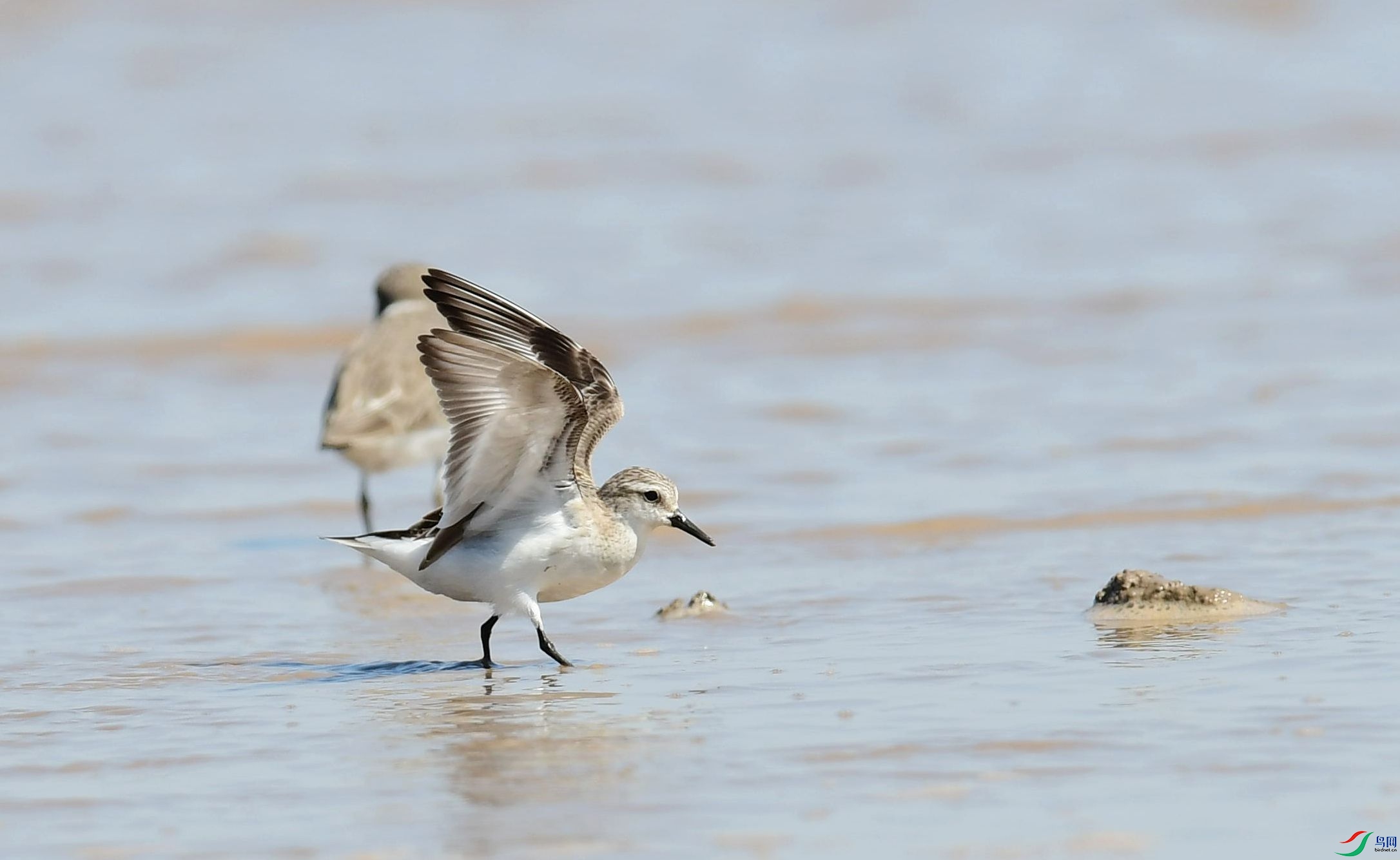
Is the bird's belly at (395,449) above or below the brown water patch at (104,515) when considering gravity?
above

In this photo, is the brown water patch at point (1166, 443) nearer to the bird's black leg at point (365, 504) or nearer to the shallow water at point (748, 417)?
the shallow water at point (748, 417)

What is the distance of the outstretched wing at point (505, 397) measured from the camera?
5863 millimetres

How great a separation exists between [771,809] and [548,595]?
218 cm

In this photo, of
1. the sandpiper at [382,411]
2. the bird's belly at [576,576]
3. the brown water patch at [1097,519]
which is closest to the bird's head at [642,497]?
the bird's belly at [576,576]

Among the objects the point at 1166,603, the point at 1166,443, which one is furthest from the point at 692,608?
the point at 1166,443

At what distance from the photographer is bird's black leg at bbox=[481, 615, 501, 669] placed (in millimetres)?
6301

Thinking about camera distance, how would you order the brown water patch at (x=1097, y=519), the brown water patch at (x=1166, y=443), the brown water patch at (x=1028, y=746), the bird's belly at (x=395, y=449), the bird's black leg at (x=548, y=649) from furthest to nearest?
the brown water patch at (x=1166, y=443) < the bird's belly at (x=395, y=449) < the brown water patch at (x=1097, y=519) < the bird's black leg at (x=548, y=649) < the brown water patch at (x=1028, y=746)

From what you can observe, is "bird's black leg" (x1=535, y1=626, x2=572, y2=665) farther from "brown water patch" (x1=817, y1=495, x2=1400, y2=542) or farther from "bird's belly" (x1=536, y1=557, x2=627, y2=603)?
"brown water patch" (x1=817, y1=495, x2=1400, y2=542)

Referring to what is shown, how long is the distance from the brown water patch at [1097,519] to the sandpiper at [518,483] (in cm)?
176

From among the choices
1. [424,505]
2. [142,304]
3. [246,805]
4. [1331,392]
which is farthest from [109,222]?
[246,805]

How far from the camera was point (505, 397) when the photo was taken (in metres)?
5.95

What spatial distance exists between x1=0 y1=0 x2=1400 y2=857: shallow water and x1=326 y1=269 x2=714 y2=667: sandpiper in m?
0.33

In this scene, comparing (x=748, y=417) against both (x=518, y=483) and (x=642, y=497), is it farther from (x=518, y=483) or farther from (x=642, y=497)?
(x=518, y=483)

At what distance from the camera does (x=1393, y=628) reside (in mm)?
5980
